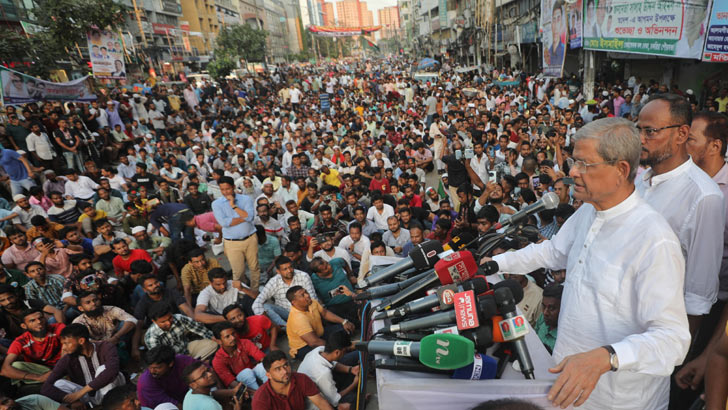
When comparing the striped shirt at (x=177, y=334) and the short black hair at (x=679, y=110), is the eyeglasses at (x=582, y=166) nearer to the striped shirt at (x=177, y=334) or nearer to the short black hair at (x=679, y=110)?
the short black hair at (x=679, y=110)

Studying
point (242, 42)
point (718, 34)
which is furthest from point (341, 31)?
point (718, 34)

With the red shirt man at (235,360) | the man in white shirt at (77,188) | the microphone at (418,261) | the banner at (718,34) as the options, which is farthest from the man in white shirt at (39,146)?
the banner at (718,34)

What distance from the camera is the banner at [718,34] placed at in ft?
19.5

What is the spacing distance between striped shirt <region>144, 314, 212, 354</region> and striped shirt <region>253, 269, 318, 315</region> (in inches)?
24.5

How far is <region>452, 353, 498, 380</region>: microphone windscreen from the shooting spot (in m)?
1.37

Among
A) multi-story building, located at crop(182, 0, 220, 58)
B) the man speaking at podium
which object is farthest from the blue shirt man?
multi-story building, located at crop(182, 0, 220, 58)

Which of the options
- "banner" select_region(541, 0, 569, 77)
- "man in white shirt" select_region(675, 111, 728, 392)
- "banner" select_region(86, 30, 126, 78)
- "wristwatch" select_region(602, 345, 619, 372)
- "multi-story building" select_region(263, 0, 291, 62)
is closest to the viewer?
"wristwatch" select_region(602, 345, 619, 372)

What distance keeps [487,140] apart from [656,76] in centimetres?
914

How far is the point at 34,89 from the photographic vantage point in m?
8.70

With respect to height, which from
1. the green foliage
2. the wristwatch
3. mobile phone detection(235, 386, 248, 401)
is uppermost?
the green foliage

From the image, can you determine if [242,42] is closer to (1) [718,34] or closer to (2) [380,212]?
(2) [380,212]

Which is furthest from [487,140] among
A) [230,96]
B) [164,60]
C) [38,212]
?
[164,60]

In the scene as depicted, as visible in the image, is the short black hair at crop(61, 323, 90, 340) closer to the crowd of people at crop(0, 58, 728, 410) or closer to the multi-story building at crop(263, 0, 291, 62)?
the crowd of people at crop(0, 58, 728, 410)

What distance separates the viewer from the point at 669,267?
4.21ft
